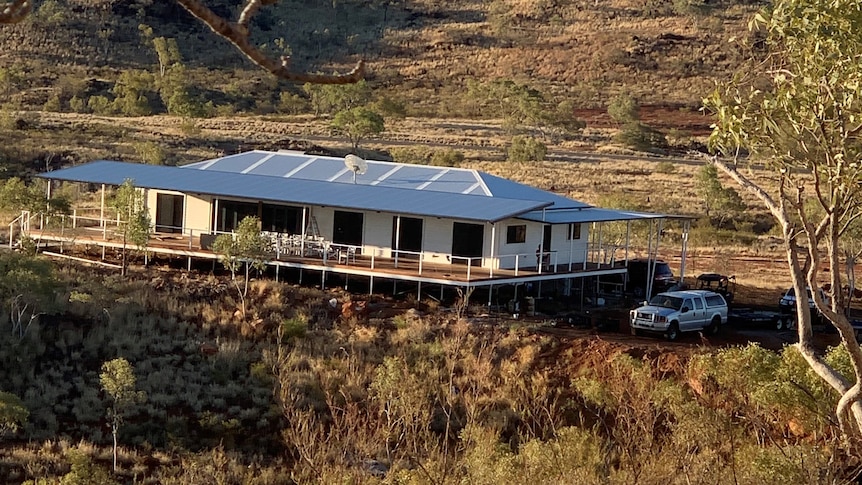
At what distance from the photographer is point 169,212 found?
36906 mm

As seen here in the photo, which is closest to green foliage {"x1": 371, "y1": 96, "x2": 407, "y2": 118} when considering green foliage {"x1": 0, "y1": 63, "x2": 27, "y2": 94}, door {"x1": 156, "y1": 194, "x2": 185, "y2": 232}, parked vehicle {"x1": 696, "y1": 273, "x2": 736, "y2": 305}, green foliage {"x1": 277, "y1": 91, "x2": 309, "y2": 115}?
green foliage {"x1": 277, "y1": 91, "x2": 309, "y2": 115}

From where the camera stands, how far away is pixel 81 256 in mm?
34688

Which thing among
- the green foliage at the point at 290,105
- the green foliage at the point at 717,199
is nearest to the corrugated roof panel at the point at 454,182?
the green foliage at the point at 717,199

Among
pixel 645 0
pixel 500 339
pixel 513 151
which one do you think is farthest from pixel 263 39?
pixel 500 339

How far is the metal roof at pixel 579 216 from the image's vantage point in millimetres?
33469

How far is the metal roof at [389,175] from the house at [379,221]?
69mm

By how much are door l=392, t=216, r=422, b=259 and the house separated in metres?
0.03

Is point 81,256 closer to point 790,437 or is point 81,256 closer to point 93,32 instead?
point 790,437

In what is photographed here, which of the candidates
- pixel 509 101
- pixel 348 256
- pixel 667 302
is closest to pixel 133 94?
pixel 509 101

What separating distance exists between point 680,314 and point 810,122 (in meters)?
18.8

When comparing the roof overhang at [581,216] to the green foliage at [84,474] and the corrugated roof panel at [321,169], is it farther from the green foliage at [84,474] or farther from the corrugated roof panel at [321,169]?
the green foliage at [84,474]

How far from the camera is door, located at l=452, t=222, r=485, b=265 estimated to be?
32.8 m

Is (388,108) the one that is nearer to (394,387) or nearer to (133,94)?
(133,94)

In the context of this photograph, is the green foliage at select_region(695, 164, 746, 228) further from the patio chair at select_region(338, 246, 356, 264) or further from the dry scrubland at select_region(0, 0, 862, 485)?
the patio chair at select_region(338, 246, 356, 264)
